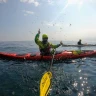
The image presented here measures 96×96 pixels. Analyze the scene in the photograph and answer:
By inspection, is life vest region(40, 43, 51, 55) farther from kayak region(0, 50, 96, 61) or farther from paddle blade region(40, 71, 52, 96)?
paddle blade region(40, 71, 52, 96)

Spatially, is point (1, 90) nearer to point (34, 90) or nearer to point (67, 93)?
point (34, 90)

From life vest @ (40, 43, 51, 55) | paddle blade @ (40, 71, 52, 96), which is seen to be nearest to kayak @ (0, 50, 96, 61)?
life vest @ (40, 43, 51, 55)

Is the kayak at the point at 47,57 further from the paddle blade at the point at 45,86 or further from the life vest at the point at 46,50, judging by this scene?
the paddle blade at the point at 45,86

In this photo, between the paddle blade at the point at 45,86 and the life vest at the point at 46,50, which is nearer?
the paddle blade at the point at 45,86

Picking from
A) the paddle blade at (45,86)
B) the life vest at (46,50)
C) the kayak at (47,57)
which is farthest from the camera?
the kayak at (47,57)

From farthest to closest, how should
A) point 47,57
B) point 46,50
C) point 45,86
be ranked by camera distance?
point 46,50
point 47,57
point 45,86

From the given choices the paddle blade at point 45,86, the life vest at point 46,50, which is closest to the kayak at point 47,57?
the life vest at point 46,50

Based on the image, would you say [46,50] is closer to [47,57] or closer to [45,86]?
[47,57]

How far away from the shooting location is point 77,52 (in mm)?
17797

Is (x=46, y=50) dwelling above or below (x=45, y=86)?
above

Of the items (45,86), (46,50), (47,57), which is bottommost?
(47,57)

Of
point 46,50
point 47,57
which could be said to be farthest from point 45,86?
point 46,50

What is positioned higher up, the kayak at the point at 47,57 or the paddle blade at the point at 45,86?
the paddle blade at the point at 45,86

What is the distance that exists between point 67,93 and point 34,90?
5.55 feet
